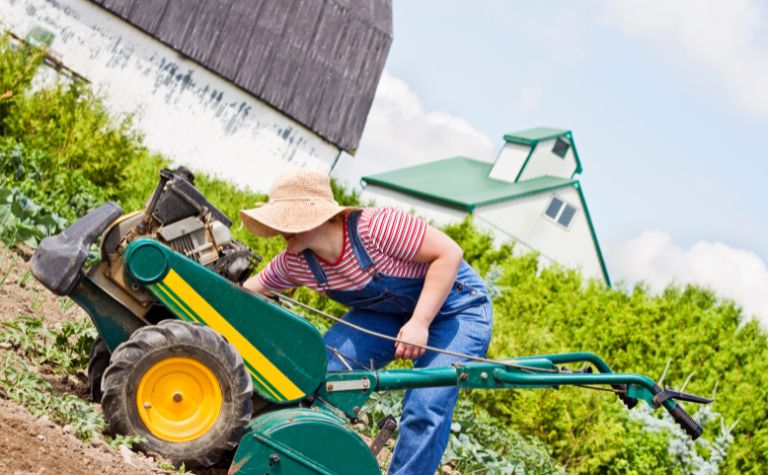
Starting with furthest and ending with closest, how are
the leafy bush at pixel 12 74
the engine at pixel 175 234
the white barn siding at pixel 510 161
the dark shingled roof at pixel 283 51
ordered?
the white barn siding at pixel 510 161 < the dark shingled roof at pixel 283 51 < the leafy bush at pixel 12 74 < the engine at pixel 175 234

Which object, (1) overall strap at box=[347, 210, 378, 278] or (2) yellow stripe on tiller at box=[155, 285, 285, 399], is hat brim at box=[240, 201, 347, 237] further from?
(2) yellow stripe on tiller at box=[155, 285, 285, 399]

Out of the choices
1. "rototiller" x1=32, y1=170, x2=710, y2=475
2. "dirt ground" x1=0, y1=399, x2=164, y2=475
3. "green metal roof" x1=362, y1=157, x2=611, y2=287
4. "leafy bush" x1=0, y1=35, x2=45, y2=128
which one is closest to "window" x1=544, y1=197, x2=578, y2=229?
"green metal roof" x1=362, y1=157, x2=611, y2=287

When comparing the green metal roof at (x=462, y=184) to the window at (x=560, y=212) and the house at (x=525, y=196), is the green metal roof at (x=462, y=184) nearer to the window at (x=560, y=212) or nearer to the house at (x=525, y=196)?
the house at (x=525, y=196)

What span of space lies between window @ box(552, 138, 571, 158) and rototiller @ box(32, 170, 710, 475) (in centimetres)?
2606

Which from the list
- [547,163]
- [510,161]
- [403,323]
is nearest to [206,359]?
[403,323]

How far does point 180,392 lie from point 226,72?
19.1 m

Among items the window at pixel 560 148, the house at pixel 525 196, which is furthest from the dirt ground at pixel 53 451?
the window at pixel 560 148

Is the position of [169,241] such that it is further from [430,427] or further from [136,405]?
[430,427]

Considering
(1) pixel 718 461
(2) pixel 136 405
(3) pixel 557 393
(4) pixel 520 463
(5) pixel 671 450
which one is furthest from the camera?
(1) pixel 718 461

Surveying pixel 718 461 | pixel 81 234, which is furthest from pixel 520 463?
pixel 718 461

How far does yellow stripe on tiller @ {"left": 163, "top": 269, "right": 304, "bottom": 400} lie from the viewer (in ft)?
13.0

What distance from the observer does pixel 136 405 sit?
3.83 metres

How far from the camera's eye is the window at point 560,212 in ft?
94.7

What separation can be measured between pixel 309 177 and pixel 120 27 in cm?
1884
